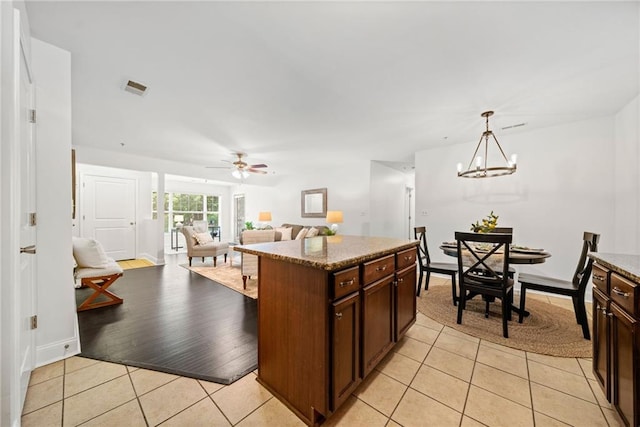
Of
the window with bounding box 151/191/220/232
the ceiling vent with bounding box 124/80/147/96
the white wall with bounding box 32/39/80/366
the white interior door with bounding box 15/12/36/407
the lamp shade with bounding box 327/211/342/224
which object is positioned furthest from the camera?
the window with bounding box 151/191/220/232

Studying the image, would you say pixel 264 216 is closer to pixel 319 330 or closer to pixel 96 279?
pixel 96 279

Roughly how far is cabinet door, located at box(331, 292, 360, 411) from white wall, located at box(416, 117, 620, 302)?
3678 millimetres

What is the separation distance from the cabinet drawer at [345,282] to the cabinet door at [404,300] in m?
0.62

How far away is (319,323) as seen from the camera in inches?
48.6

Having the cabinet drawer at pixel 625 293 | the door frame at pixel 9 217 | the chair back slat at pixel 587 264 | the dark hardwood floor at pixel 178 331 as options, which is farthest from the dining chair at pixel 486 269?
the door frame at pixel 9 217

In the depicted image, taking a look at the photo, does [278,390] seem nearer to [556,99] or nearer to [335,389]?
[335,389]

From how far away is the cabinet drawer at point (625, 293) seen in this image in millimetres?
1009

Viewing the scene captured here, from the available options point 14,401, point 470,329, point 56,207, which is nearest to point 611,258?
point 470,329

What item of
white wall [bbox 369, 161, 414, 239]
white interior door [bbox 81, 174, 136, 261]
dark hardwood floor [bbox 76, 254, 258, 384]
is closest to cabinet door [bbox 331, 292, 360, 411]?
dark hardwood floor [bbox 76, 254, 258, 384]

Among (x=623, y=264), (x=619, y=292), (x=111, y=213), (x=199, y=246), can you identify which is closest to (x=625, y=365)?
(x=619, y=292)

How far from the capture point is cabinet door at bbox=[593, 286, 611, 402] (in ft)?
4.17

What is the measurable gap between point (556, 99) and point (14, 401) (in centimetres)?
487

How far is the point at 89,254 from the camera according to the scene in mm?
2938

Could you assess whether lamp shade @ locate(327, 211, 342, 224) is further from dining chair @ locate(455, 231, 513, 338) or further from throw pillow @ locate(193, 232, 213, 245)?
dining chair @ locate(455, 231, 513, 338)
